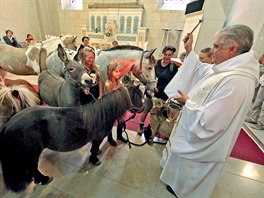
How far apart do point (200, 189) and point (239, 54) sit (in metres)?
1.29

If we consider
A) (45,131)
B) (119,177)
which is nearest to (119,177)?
(119,177)

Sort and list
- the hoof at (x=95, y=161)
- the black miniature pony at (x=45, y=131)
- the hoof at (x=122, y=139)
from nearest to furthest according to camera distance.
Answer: the black miniature pony at (x=45, y=131)
the hoof at (x=95, y=161)
the hoof at (x=122, y=139)

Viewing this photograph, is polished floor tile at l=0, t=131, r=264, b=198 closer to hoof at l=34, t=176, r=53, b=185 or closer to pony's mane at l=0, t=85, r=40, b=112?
hoof at l=34, t=176, r=53, b=185

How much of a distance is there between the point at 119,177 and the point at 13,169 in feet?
3.56

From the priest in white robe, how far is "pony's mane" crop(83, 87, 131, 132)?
1.89ft

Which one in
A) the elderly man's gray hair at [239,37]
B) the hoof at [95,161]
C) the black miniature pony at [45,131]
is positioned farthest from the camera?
the hoof at [95,161]

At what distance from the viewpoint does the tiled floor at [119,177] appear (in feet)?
5.03

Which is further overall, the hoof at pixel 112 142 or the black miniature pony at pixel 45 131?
the hoof at pixel 112 142

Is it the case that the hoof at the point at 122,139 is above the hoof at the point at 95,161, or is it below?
below

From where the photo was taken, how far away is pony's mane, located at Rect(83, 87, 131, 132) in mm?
1386

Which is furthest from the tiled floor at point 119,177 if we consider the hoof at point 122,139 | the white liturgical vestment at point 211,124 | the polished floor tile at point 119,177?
the white liturgical vestment at point 211,124

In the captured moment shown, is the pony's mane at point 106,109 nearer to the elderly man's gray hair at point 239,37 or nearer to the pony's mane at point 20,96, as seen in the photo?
the pony's mane at point 20,96

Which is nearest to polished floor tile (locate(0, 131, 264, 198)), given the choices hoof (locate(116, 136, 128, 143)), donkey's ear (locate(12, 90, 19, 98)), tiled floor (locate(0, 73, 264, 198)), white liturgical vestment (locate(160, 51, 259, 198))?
tiled floor (locate(0, 73, 264, 198))

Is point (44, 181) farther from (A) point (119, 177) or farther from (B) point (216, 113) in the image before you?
(B) point (216, 113)
